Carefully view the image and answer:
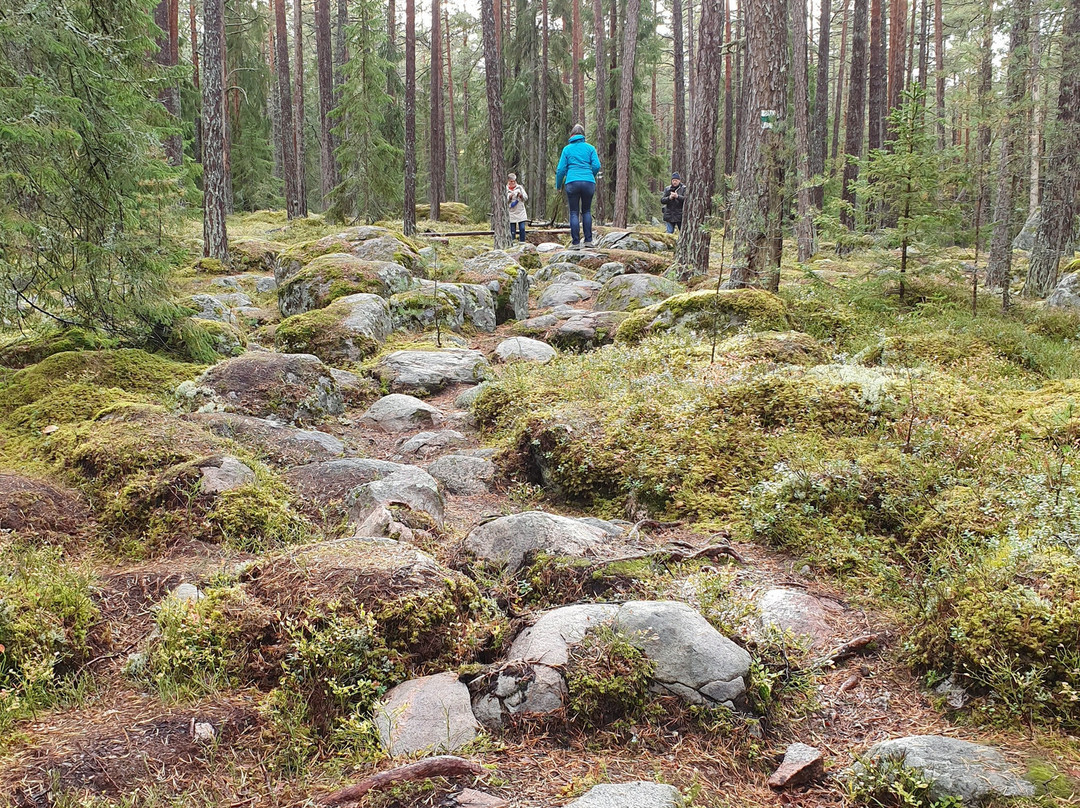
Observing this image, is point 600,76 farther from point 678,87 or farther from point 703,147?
point 703,147

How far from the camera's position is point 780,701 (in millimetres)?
2822

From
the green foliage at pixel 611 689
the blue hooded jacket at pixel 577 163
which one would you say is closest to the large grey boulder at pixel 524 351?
the green foliage at pixel 611 689

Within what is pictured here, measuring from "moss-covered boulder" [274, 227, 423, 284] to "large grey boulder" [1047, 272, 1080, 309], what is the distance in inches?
376

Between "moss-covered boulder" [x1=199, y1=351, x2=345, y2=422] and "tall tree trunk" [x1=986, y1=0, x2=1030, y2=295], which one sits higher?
"tall tree trunk" [x1=986, y1=0, x2=1030, y2=295]

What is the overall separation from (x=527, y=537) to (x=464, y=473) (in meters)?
1.83

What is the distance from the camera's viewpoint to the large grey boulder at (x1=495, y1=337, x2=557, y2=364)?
8.77 meters

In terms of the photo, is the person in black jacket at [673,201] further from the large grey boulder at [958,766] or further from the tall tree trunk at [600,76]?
the large grey boulder at [958,766]

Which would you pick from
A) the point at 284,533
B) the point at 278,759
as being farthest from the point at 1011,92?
the point at 278,759

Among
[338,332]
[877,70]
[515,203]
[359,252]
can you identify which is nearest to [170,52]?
[515,203]

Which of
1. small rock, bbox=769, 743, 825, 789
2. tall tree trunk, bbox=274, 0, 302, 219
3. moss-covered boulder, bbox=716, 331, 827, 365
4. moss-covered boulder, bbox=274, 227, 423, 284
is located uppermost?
tall tree trunk, bbox=274, 0, 302, 219

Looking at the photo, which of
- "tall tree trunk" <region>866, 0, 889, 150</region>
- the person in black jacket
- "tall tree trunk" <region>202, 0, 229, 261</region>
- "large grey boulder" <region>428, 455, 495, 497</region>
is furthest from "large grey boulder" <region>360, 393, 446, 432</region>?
"tall tree trunk" <region>866, 0, 889, 150</region>

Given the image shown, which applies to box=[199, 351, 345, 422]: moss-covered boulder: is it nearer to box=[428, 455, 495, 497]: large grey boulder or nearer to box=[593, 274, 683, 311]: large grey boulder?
box=[428, 455, 495, 497]: large grey boulder

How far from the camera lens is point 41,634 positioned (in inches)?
116

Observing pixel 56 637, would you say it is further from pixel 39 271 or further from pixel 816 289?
pixel 816 289
